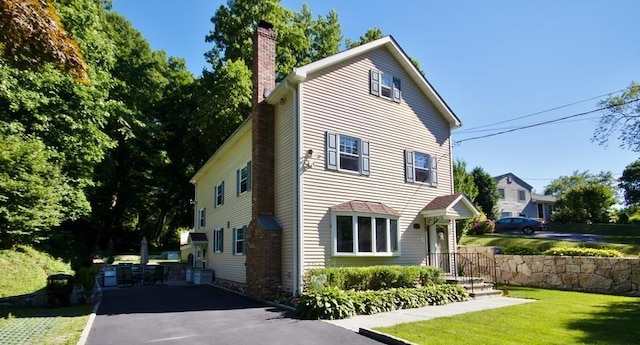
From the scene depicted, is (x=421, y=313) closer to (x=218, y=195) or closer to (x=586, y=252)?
(x=586, y=252)

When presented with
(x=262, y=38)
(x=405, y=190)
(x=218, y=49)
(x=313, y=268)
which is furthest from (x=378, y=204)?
(x=218, y=49)

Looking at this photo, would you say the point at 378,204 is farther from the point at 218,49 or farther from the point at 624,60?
the point at 218,49

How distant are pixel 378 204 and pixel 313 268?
3.50 m

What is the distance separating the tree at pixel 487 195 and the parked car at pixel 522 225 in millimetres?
3753

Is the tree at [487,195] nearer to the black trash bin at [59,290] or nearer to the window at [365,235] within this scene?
the window at [365,235]

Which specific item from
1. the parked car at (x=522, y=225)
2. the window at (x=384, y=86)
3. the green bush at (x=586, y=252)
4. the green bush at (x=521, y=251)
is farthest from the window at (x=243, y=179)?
the parked car at (x=522, y=225)

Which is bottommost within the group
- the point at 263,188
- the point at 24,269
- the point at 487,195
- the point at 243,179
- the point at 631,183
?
the point at 24,269

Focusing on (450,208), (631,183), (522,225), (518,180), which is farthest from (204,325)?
(631,183)

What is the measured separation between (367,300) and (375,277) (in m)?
1.52

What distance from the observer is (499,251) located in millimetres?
18656

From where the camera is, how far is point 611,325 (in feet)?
28.1

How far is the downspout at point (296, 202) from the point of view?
11875 mm

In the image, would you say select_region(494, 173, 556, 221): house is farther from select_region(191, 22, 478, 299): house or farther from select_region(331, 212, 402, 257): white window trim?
select_region(331, 212, 402, 257): white window trim

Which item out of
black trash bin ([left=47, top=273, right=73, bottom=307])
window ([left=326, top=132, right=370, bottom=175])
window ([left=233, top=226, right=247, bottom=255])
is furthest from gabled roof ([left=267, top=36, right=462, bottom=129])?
black trash bin ([left=47, top=273, right=73, bottom=307])
